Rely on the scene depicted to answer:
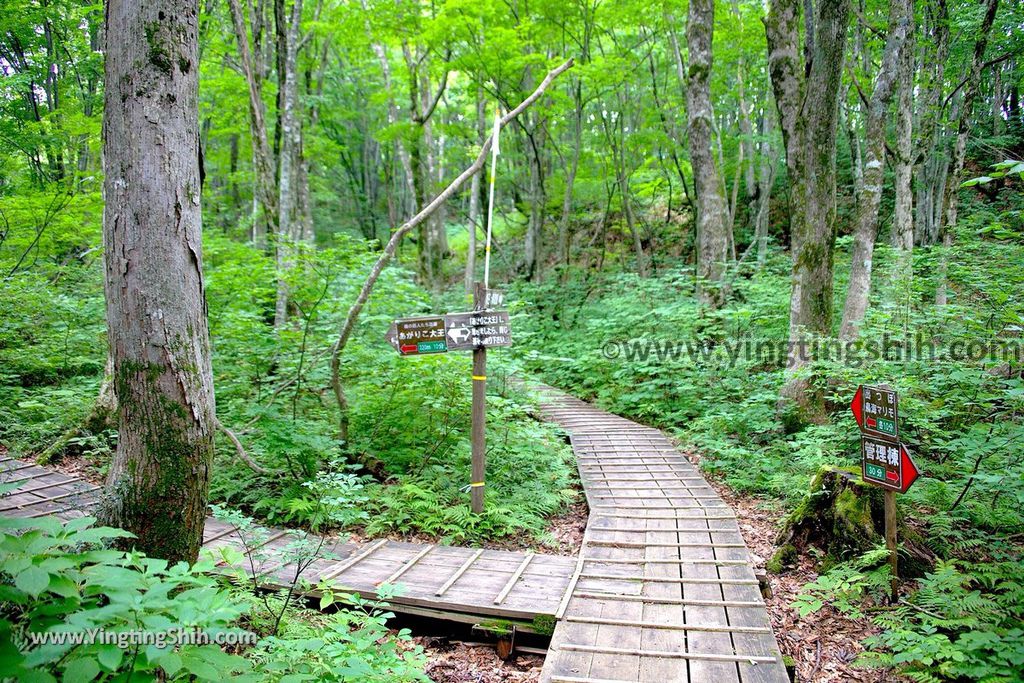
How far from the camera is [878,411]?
4.42 m

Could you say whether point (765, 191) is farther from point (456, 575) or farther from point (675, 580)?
point (456, 575)

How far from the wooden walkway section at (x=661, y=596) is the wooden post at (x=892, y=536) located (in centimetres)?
104

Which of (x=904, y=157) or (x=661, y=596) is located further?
(x=904, y=157)

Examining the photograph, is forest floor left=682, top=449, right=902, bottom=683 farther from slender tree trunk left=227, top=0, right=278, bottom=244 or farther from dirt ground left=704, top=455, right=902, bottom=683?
slender tree trunk left=227, top=0, right=278, bottom=244

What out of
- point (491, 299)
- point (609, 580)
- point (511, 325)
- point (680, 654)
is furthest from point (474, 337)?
point (511, 325)

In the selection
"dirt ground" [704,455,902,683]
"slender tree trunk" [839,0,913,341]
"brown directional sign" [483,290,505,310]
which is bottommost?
"dirt ground" [704,455,902,683]

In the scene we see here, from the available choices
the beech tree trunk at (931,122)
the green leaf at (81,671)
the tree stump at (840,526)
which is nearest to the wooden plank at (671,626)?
the tree stump at (840,526)

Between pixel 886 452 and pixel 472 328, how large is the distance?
3.84 meters

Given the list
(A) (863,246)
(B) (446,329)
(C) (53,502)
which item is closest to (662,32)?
(A) (863,246)

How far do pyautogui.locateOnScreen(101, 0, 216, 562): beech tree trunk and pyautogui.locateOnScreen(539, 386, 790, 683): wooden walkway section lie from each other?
8.25ft

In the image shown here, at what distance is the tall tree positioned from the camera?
25.7ft

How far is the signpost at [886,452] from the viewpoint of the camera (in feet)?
13.5

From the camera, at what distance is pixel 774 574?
4949 mm

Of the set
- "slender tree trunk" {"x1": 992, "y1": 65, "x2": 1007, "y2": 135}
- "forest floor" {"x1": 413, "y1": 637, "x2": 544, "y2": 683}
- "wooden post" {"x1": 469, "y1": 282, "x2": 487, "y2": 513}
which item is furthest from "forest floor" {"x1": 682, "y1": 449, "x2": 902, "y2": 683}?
"slender tree trunk" {"x1": 992, "y1": 65, "x2": 1007, "y2": 135}
